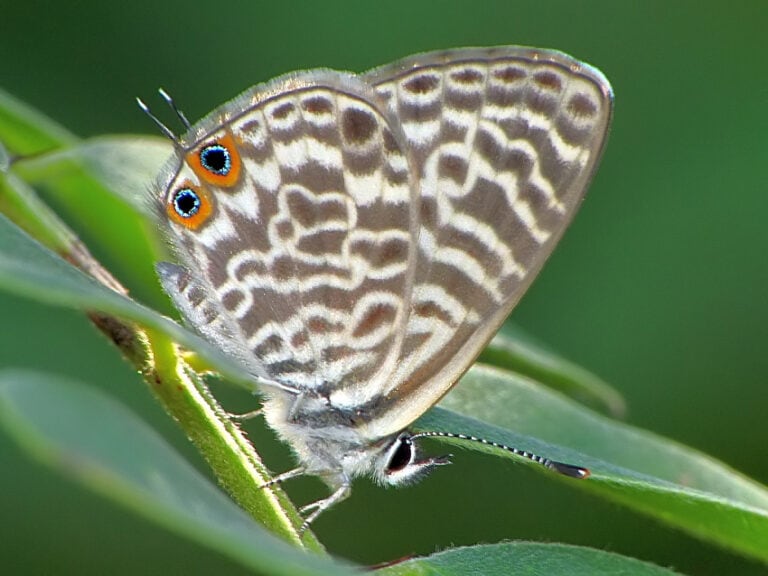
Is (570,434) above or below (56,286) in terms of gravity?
below

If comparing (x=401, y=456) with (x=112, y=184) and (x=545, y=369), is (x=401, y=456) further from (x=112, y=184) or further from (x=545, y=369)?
(x=112, y=184)

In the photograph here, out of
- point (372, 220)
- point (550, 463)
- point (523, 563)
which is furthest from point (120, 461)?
point (372, 220)

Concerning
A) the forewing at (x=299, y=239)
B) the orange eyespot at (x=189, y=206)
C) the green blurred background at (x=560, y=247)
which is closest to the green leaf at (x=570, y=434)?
the forewing at (x=299, y=239)

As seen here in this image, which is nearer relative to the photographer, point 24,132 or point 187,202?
point 187,202

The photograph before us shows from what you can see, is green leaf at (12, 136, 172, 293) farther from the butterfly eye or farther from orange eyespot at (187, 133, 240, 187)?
the butterfly eye

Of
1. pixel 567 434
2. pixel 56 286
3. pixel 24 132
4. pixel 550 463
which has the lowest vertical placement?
pixel 567 434

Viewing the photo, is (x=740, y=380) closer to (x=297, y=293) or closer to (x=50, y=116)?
(x=297, y=293)

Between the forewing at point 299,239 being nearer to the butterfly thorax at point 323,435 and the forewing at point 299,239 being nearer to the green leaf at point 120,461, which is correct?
the butterfly thorax at point 323,435

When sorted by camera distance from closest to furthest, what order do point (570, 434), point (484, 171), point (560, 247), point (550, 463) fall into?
point (550, 463) < point (484, 171) < point (570, 434) < point (560, 247)
